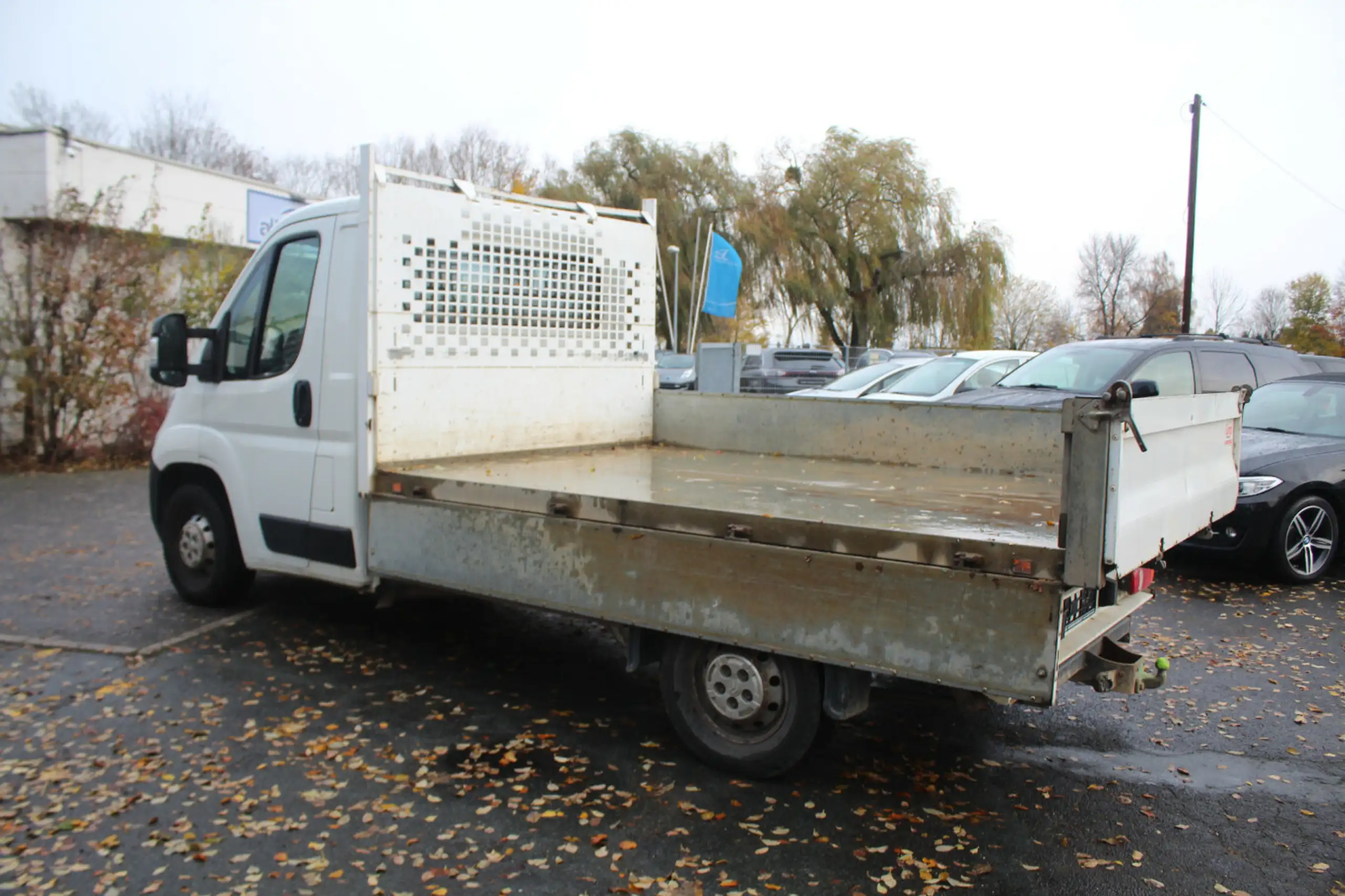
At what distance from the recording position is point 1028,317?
227 feet

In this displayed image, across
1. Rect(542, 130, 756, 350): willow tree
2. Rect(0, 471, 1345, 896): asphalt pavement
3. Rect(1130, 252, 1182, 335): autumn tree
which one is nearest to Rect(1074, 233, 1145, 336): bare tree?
Rect(1130, 252, 1182, 335): autumn tree

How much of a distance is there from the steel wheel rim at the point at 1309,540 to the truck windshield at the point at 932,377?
609 cm

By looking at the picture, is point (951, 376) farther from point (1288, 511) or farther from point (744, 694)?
point (744, 694)

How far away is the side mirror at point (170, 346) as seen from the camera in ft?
20.4

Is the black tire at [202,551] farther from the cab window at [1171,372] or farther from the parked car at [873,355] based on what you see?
the parked car at [873,355]

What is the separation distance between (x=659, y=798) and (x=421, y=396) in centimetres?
263

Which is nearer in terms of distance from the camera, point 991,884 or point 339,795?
point 991,884

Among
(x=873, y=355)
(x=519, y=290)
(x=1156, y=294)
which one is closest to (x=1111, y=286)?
(x=1156, y=294)

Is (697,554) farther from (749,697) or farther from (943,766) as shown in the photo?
(943,766)

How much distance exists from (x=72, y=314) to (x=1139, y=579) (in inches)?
562

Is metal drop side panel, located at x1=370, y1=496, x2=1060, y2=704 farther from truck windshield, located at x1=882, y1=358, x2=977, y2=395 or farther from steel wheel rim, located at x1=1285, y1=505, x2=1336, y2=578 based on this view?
truck windshield, located at x1=882, y1=358, x2=977, y2=395

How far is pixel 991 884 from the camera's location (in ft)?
11.6

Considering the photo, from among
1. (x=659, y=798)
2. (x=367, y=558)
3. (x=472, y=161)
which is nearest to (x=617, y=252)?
(x=367, y=558)

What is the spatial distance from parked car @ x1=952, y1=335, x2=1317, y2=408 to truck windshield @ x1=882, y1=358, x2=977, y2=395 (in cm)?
310
